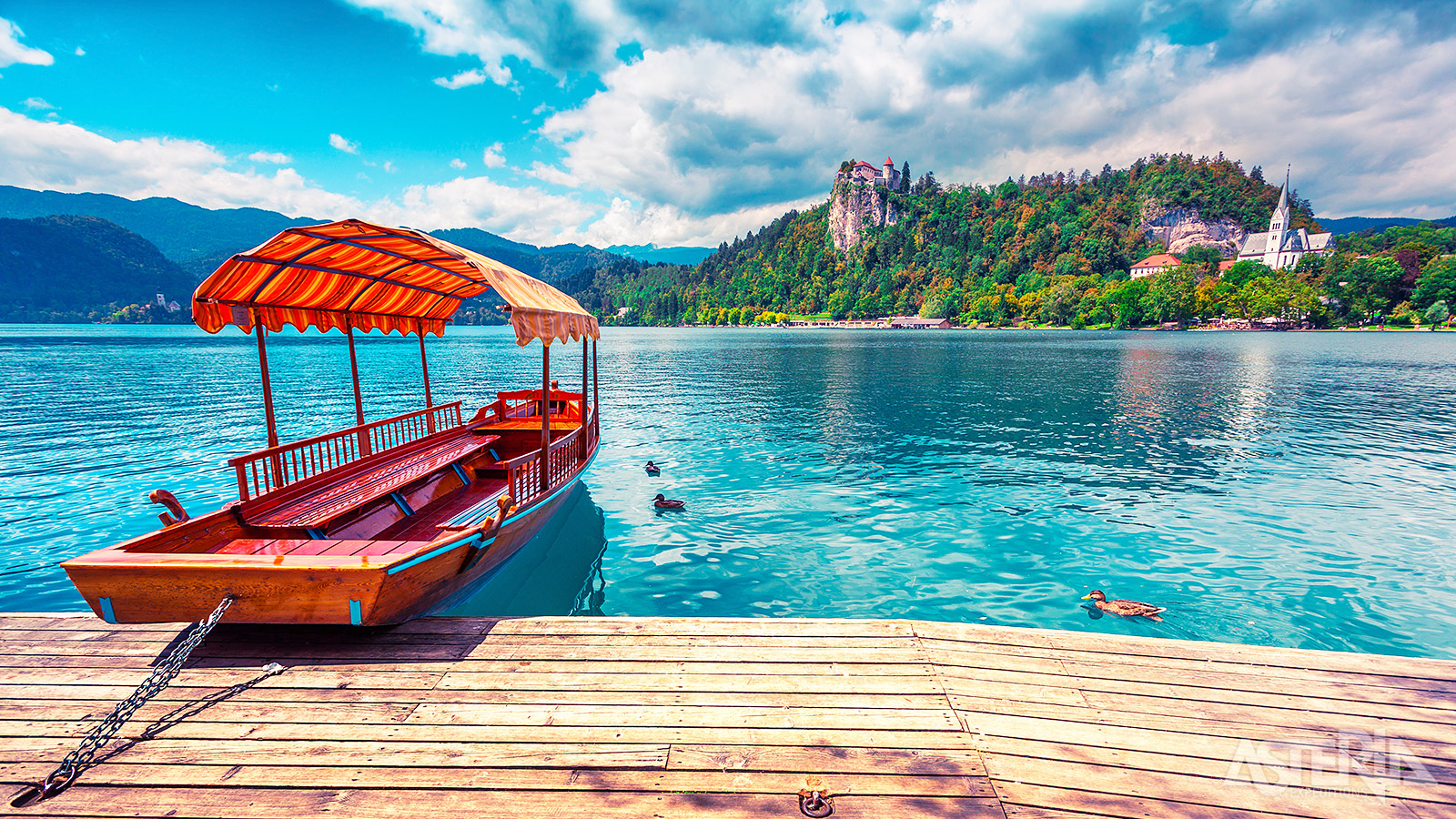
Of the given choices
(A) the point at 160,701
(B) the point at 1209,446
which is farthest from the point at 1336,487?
(A) the point at 160,701

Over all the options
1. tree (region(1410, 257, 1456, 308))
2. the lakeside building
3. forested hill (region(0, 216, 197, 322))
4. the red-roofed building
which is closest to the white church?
the red-roofed building

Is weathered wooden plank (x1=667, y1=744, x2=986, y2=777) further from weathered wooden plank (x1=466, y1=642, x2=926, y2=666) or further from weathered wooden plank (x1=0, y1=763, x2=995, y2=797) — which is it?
weathered wooden plank (x1=466, y1=642, x2=926, y2=666)

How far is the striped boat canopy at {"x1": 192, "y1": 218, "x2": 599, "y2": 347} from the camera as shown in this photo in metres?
8.25

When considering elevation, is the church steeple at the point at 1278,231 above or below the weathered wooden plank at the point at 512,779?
above

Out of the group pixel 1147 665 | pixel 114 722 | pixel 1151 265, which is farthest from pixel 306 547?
pixel 1151 265

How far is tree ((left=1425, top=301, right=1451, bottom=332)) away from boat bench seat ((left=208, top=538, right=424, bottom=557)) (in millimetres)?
167938

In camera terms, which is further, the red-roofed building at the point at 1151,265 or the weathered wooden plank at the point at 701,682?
the red-roofed building at the point at 1151,265

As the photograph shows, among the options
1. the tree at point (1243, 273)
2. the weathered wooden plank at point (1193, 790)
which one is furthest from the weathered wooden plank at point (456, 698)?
the tree at point (1243, 273)

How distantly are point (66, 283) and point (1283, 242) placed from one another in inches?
15489

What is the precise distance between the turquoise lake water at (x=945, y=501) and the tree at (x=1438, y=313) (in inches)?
4477

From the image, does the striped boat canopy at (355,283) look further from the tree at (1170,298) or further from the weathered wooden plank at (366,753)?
the tree at (1170,298)

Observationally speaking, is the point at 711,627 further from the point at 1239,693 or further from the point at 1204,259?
the point at 1204,259

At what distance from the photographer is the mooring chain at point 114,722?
3.81 meters

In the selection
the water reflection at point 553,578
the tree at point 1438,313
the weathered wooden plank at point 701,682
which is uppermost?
the tree at point 1438,313
